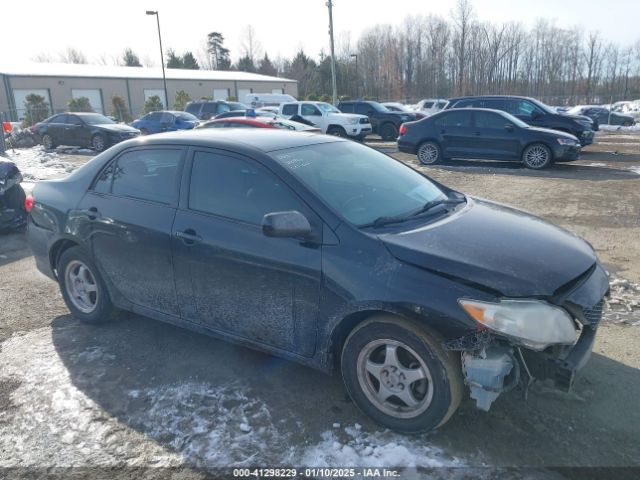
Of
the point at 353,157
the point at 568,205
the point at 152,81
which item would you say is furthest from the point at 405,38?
the point at 353,157

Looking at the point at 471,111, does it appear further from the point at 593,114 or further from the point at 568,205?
the point at 593,114

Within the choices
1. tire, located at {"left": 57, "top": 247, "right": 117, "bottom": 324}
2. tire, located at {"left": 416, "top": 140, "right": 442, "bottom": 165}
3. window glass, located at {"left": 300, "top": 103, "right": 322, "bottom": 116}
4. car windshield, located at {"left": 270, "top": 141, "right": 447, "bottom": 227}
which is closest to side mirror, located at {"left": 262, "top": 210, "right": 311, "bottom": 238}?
car windshield, located at {"left": 270, "top": 141, "right": 447, "bottom": 227}

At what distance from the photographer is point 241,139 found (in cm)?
375

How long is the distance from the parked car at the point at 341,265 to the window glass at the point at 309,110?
1808cm

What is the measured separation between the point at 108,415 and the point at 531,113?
15.7 m

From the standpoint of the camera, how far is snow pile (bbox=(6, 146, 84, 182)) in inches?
530

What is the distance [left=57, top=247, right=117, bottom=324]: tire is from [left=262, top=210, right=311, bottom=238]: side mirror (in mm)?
2069

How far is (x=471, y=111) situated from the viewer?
45.3 ft

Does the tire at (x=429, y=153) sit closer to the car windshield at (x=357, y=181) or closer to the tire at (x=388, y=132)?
the tire at (x=388, y=132)

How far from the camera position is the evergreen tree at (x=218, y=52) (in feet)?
286

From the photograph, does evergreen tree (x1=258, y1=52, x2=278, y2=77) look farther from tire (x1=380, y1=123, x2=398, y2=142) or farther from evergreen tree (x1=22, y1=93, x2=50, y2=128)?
tire (x1=380, y1=123, x2=398, y2=142)

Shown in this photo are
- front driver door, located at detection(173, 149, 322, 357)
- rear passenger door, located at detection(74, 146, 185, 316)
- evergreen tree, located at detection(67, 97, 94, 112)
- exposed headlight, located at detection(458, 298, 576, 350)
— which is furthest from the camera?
evergreen tree, located at detection(67, 97, 94, 112)

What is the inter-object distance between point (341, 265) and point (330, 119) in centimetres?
1894

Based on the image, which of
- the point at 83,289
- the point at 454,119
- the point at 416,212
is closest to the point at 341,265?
the point at 416,212
